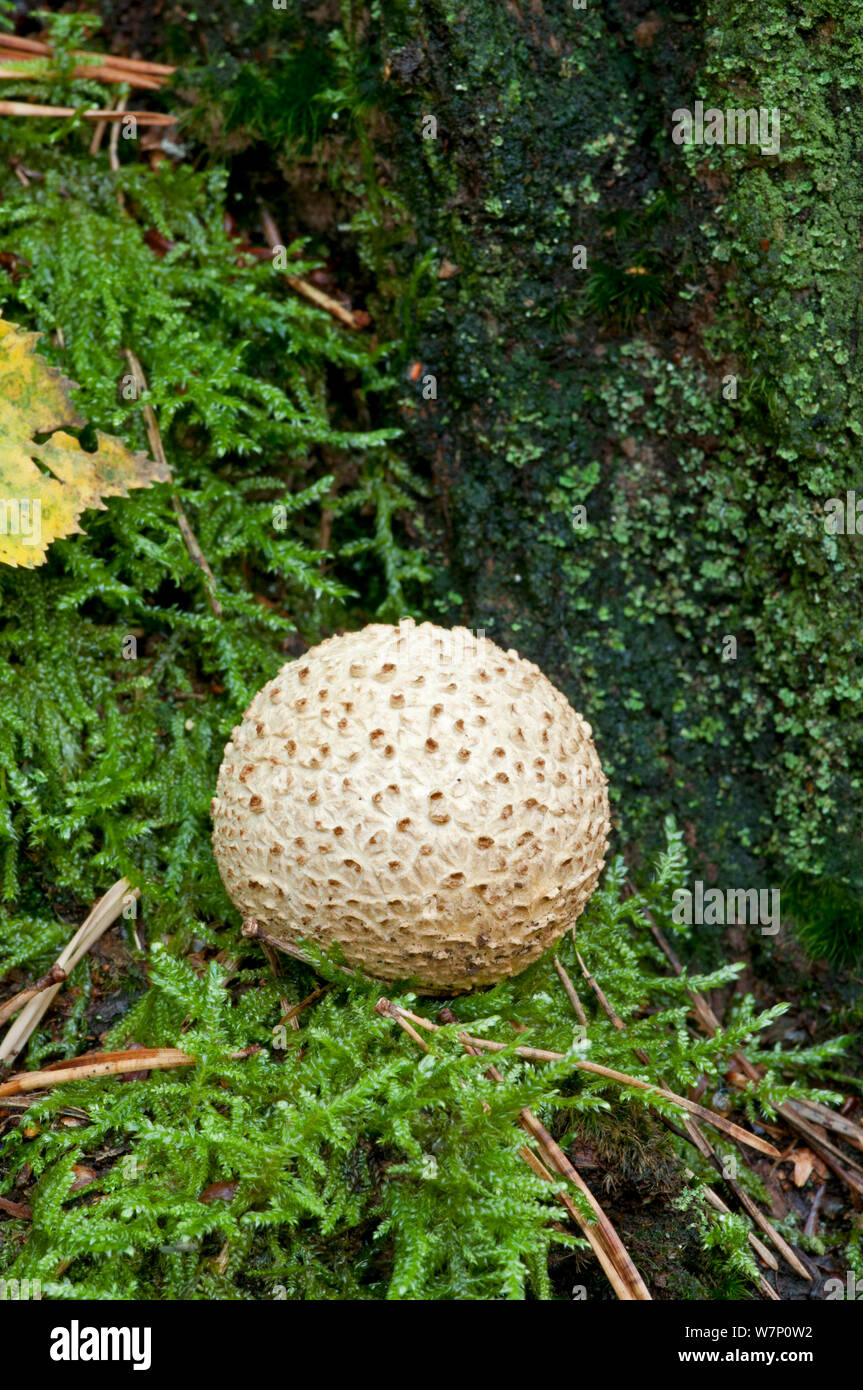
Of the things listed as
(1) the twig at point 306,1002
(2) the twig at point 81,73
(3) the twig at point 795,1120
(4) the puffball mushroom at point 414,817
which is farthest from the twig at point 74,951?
(2) the twig at point 81,73

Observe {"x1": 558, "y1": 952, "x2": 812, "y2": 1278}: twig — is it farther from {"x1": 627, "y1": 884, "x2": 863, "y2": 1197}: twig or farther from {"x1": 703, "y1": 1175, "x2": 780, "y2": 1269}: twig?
{"x1": 627, "y1": 884, "x2": 863, "y2": 1197}: twig

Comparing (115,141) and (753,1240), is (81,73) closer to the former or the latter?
(115,141)

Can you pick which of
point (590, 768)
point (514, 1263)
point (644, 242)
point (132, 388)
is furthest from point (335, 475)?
point (514, 1263)

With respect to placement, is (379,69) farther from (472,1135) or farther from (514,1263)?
(514,1263)

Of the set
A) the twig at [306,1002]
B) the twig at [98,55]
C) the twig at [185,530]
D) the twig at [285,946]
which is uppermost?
the twig at [98,55]

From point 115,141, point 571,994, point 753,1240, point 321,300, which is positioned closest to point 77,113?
point 115,141

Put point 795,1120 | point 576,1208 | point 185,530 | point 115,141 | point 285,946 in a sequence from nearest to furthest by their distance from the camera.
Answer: point 576,1208 → point 285,946 → point 795,1120 → point 185,530 → point 115,141

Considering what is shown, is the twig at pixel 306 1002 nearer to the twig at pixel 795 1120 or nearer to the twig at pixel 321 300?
the twig at pixel 795 1120
